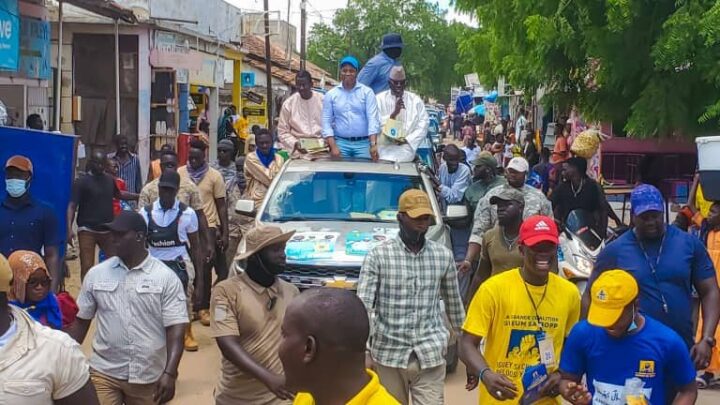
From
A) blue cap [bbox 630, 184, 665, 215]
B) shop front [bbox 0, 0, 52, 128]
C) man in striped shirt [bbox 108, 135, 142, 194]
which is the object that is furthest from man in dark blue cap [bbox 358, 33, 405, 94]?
blue cap [bbox 630, 184, 665, 215]

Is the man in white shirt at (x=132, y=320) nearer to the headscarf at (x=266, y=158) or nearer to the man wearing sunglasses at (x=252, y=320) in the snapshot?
the man wearing sunglasses at (x=252, y=320)

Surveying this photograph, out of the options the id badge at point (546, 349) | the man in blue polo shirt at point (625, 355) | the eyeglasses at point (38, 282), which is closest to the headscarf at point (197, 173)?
the eyeglasses at point (38, 282)

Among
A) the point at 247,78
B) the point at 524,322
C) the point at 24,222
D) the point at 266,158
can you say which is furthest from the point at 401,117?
the point at 247,78

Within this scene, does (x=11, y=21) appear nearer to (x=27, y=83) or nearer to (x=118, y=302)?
(x=27, y=83)

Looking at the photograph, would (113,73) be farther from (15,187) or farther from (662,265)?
(662,265)

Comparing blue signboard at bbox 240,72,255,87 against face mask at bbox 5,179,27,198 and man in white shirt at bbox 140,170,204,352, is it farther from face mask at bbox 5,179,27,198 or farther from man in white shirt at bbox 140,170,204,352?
face mask at bbox 5,179,27,198

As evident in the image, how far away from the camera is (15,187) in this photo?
25.0 ft

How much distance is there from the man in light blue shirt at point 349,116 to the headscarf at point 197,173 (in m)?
1.37

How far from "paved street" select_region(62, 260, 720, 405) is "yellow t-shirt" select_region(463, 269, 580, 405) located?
3.14 metres

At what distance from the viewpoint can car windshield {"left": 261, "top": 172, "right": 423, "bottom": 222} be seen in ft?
30.9

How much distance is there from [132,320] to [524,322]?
2008 mm

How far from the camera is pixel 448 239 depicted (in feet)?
30.8

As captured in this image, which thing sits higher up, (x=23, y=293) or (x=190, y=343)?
(x=23, y=293)

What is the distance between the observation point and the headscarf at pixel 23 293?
538 cm
